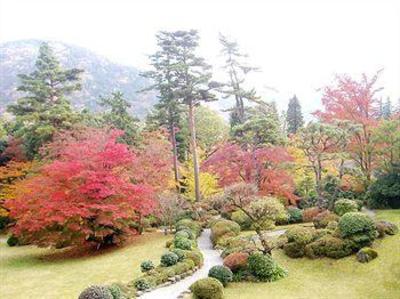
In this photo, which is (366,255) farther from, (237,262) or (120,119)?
(120,119)

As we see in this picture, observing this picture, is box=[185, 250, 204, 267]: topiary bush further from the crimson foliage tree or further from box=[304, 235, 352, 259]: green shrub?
the crimson foliage tree

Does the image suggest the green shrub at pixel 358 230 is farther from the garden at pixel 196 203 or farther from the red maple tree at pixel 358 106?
the red maple tree at pixel 358 106

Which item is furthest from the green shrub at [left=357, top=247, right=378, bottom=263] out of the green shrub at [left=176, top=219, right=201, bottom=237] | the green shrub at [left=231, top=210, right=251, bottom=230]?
the green shrub at [left=176, top=219, right=201, bottom=237]

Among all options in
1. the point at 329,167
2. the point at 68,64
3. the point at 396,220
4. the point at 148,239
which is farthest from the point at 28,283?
the point at 68,64

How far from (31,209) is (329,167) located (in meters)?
23.3

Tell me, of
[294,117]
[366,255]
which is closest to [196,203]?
[366,255]

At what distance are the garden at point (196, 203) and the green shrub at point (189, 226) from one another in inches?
5.1

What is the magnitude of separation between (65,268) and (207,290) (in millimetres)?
11995

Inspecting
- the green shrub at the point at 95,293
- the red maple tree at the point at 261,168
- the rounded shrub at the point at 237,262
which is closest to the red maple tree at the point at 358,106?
the red maple tree at the point at 261,168

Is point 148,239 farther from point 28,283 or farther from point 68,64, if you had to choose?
point 68,64

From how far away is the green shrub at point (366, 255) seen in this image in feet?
69.4

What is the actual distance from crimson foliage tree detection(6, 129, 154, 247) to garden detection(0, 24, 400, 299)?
9 centimetres

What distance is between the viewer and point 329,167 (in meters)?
37.7

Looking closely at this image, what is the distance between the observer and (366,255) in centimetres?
2125
